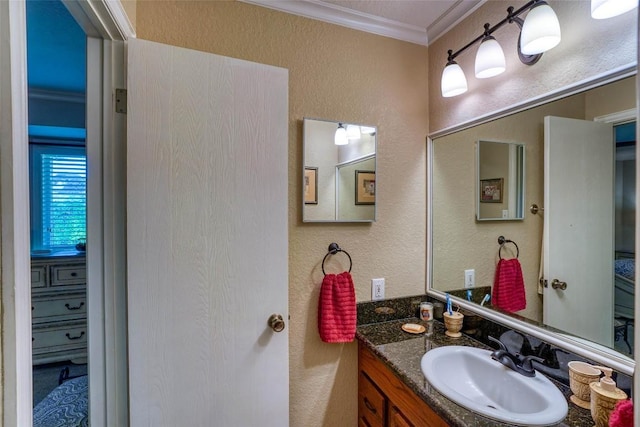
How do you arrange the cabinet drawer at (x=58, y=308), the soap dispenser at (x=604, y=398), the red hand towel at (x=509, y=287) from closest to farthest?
the soap dispenser at (x=604, y=398)
the red hand towel at (x=509, y=287)
the cabinet drawer at (x=58, y=308)

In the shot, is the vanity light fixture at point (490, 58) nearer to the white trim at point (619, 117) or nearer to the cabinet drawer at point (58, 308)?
the white trim at point (619, 117)

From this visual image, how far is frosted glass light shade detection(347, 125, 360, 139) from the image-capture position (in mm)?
1535

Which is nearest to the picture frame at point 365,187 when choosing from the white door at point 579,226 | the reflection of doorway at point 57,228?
the white door at point 579,226

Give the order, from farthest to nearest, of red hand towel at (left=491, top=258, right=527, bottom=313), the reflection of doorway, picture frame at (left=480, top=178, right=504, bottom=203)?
the reflection of doorway < picture frame at (left=480, top=178, right=504, bottom=203) < red hand towel at (left=491, top=258, right=527, bottom=313)

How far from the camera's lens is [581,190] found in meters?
1.03

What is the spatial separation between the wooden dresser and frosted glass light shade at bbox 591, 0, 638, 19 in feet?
12.2

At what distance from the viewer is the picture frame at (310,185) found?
1448 mm

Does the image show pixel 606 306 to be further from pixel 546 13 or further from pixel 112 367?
pixel 112 367

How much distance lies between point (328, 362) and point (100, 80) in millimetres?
1622

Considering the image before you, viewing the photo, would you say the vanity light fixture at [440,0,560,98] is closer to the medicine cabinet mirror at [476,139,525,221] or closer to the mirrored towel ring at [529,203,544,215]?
the medicine cabinet mirror at [476,139,525,221]

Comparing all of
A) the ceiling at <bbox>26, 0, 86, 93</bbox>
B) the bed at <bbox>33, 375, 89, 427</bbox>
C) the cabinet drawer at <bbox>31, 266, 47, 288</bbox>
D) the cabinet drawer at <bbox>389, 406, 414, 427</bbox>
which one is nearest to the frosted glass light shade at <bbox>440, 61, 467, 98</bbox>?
the cabinet drawer at <bbox>389, 406, 414, 427</bbox>

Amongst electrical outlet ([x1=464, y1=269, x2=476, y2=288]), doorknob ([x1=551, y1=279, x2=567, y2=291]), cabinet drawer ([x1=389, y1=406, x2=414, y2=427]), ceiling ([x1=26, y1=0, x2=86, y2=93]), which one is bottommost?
cabinet drawer ([x1=389, y1=406, x2=414, y2=427])

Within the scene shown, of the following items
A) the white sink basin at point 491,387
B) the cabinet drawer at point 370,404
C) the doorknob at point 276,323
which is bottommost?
the cabinet drawer at point 370,404

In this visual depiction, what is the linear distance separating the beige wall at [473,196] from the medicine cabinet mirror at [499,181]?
3 cm
